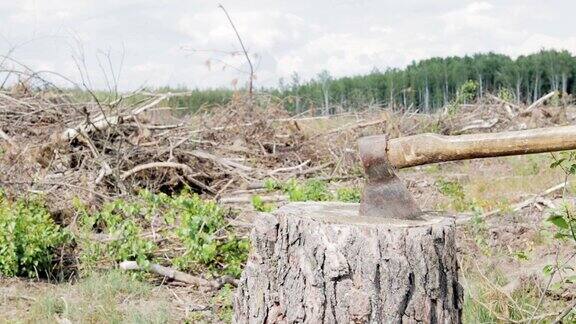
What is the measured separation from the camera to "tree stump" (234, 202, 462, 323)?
285 cm

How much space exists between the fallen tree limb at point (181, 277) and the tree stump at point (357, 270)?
234 centimetres

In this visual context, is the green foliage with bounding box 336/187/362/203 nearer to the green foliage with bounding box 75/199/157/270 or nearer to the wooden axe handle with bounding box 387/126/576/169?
the green foliage with bounding box 75/199/157/270

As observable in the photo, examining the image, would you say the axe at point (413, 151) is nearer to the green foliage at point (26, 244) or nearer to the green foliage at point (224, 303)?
the green foliage at point (224, 303)

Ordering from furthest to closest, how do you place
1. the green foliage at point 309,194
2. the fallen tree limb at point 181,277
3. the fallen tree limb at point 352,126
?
the fallen tree limb at point 352,126 < the green foliage at point 309,194 < the fallen tree limb at point 181,277

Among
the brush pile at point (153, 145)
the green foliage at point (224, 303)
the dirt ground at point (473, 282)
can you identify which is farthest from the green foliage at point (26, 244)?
the green foliage at point (224, 303)

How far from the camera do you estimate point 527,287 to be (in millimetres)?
4691

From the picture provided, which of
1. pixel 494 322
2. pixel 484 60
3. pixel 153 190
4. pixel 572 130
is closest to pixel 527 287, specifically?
pixel 494 322

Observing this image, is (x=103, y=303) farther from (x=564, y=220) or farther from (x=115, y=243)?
(x=564, y=220)

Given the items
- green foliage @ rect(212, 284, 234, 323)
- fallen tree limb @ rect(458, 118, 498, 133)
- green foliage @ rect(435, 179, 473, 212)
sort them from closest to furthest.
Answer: green foliage @ rect(212, 284, 234, 323) < green foliage @ rect(435, 179, 473, 212) < fallen tree limb @ rect(458, 118, 498, 133)

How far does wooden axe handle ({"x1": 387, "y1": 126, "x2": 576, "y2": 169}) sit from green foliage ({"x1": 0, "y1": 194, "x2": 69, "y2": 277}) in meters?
3.44

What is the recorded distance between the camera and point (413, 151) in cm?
306

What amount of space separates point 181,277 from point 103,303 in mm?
817

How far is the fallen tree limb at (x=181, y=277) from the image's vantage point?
542cm

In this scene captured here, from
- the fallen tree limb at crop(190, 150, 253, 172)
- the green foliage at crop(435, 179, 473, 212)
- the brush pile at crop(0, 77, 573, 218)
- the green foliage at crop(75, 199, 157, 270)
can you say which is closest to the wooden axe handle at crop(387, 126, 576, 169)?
the green foliage at crop(75, 199, 157, 270)
